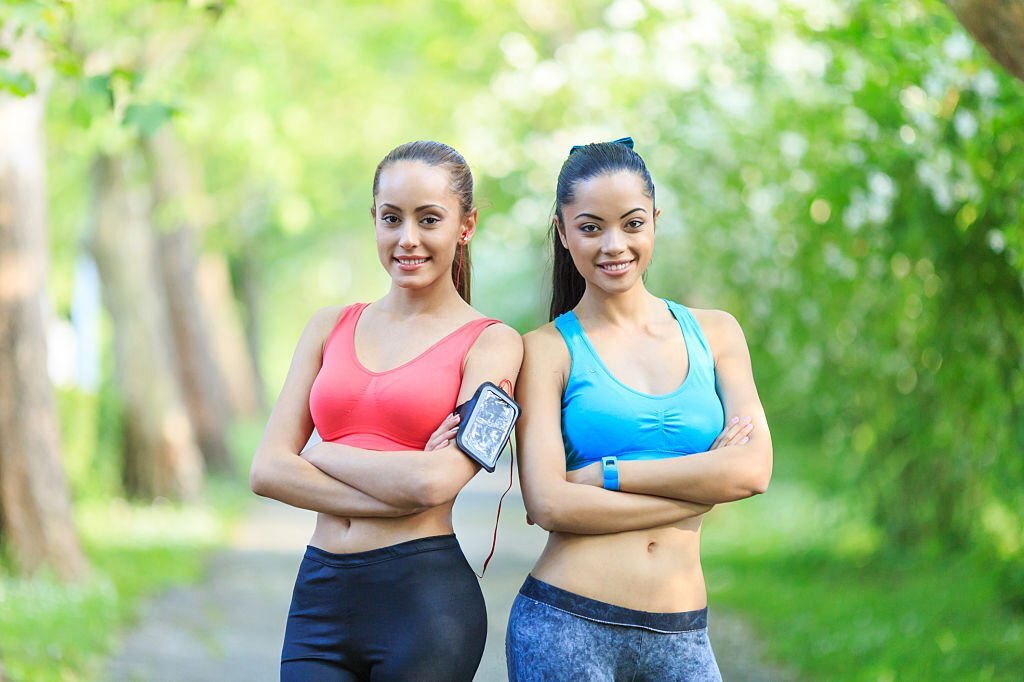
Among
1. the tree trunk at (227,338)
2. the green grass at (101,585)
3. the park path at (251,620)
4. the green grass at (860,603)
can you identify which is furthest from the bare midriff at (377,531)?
the tree trunk at (227,338)

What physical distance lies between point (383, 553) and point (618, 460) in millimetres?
646

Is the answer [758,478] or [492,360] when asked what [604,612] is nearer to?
[758,478]

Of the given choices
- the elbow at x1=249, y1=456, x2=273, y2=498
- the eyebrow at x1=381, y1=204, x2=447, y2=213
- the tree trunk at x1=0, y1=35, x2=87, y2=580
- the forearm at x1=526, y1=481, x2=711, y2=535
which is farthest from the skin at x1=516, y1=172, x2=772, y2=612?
the tree trunk at x1=0, y1=35, x2=87, y2=580

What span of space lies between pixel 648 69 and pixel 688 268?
1.99 m

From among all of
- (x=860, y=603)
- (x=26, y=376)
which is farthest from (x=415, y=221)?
(x=860, y=603)

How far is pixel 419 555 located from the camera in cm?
359

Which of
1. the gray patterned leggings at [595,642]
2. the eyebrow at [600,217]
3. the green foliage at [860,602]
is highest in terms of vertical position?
the eyebrow at [600,217]

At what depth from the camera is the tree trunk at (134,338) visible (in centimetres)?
1487

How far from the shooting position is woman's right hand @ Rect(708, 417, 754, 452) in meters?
3.68

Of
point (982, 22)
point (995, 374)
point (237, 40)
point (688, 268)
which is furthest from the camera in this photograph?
point (237, 40)

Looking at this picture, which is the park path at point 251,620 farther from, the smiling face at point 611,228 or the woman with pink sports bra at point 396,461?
the smiling face at point 611,228

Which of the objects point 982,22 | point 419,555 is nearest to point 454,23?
point 982,22

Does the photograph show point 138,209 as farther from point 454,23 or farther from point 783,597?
point 783,597

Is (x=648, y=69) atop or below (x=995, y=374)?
atop
